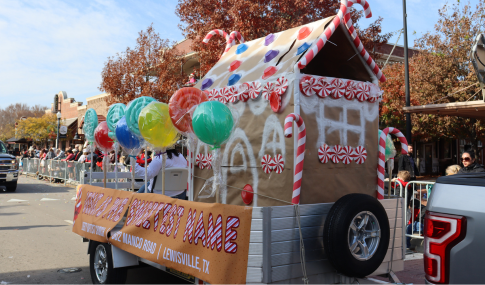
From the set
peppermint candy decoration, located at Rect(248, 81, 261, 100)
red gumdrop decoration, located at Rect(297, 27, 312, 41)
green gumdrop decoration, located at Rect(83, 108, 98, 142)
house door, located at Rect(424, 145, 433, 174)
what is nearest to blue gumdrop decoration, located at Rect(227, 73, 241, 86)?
peppermint candy decoration, located at Rect(248, 81, 261, 100)

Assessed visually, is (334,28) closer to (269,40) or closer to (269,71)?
(269,71)

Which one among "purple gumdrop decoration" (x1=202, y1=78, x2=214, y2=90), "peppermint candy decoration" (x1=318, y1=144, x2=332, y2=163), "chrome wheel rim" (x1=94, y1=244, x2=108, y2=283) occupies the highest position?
"purple gumdrop decoration" (x1=202, y1=78, x2=214, y2=90)

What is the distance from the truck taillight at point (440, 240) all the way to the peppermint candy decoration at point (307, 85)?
2373 millimetres

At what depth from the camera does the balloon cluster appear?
391 cm

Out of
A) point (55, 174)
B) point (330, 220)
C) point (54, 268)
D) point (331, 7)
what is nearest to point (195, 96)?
point (330, 220)

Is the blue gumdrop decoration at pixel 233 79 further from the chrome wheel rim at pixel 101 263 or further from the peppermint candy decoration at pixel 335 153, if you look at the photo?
the chrome wheel rim at pixel 101 263

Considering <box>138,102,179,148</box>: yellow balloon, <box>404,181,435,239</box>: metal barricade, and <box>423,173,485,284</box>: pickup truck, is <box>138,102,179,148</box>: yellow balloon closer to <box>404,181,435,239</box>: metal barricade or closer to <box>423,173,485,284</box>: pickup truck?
<box>423,173,485,284</box>: pickup truck

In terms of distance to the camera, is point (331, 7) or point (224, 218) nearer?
point (224, 218)

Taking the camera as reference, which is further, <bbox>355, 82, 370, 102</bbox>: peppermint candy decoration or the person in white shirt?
the person in white shirt

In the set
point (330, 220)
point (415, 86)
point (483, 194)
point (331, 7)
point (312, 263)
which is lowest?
point (312, 263)

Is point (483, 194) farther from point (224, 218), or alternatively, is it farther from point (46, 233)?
point (46, 233)

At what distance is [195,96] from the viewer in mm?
4586

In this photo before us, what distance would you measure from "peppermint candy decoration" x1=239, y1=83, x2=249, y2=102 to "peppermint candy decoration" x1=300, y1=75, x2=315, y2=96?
3.06 ft

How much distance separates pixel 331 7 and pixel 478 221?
38.0 feet
